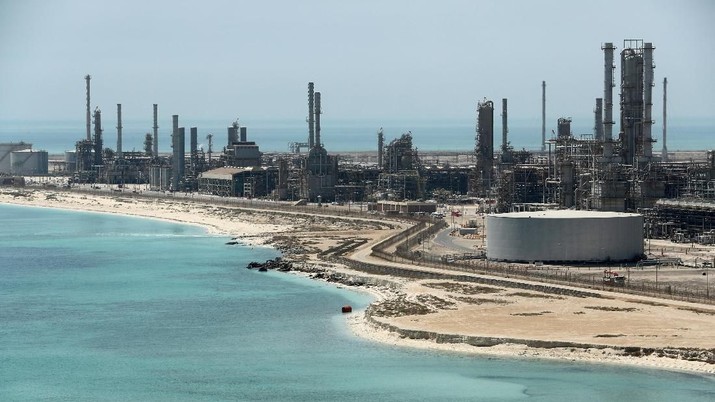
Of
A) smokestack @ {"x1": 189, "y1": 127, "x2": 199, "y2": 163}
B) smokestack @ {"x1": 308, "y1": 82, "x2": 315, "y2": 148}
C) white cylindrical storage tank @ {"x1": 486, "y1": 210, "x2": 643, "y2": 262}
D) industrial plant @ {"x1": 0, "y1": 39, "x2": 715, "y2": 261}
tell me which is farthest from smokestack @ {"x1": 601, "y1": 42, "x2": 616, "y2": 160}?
smokestack @ {"x1": 189, "y1": 127, "x2": 199, "y2": 163}

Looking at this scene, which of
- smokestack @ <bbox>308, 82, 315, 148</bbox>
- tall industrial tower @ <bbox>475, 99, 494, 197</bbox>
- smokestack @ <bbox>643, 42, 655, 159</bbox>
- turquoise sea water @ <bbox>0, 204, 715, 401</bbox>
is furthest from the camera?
smokestack @ <bbox>308, 82, 315, 148</bbox>

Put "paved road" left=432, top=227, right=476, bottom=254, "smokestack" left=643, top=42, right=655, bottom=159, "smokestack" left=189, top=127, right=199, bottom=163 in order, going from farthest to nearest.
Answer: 1. "smokestack" left=189, top=127, right=199, bottom=163
2. "smokestack" left=643, top=42, right=655, bottom=159
3. "paved road" left=432, top=227, right=476, bottom=254

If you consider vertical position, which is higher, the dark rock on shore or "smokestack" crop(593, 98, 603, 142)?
"smokestack" crop(593, 98, 603, 142)

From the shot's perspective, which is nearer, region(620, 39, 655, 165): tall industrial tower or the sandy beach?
the sandy beach

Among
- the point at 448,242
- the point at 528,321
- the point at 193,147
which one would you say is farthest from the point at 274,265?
the point at 193,147

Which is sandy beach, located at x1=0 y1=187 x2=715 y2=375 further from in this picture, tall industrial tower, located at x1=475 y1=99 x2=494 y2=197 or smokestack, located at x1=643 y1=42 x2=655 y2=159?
tall industrial tower, located at x1=475 y1=99 x2=494 y2=197

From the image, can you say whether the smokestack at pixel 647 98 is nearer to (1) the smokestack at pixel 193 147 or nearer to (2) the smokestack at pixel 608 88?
(2) the smokestack at pixel 608 88

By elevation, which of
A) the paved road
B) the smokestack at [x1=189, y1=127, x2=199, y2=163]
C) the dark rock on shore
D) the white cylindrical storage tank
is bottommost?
the dark rock on shore

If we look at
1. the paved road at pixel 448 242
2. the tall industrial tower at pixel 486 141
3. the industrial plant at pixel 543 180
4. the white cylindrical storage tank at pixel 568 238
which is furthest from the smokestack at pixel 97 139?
the white cylindrical storage tank at pixel 568 238
